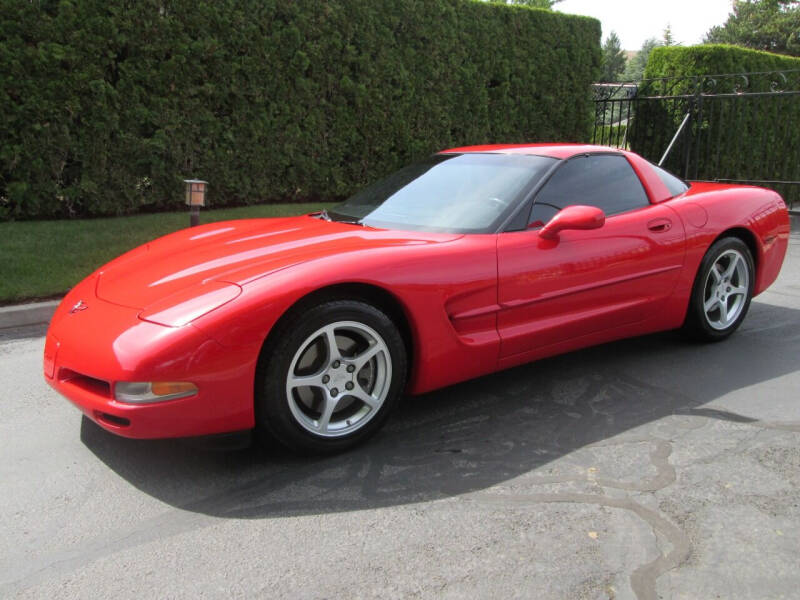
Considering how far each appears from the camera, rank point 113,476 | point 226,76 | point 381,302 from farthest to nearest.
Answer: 1. point 226,76
2. point 381,302
3. point 113,476

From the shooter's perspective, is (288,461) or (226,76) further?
(226,76)

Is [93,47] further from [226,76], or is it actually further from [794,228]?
[794,228]

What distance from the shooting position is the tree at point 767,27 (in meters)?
54.2

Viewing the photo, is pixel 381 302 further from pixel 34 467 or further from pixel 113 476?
pixel 34 467

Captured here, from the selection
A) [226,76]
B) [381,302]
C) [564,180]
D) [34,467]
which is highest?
[226,76]

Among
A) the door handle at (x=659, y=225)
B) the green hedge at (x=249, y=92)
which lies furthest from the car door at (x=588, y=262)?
the green hedge at (x=249, y=92)

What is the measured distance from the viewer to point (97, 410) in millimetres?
2709

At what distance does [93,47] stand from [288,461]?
596cm

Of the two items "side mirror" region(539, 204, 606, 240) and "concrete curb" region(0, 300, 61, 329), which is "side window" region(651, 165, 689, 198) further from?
"concrete curb" region(0, 300, 61, 329)

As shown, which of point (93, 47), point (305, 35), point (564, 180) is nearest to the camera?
point (564, 180)

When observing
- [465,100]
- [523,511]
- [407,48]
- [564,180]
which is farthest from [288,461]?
[465,100]

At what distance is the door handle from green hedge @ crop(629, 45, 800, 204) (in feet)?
28.1

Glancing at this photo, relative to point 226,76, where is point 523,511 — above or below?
below

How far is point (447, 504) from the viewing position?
266 centimetres
